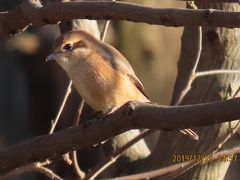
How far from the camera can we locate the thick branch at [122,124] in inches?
105

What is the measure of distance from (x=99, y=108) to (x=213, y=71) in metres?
0.72

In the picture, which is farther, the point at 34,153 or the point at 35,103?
the point at 35,103

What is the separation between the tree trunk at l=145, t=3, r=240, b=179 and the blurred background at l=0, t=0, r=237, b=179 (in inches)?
180

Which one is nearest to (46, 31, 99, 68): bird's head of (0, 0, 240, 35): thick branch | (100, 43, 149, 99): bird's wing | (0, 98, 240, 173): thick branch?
(100, 43, 149, 99): bird's wing

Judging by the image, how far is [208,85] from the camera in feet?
14.8

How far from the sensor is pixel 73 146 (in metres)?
3.11

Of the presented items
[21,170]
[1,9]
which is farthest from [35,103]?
[21,170]

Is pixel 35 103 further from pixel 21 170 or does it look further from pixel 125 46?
pixel 21 170

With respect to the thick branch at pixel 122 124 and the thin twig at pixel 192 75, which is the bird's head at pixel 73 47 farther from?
the thick branch at pixel 122 124

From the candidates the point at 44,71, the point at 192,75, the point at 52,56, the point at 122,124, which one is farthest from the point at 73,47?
the point at 44,71

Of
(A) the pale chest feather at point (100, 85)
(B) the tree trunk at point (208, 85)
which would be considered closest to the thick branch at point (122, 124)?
(A) the pale chest feather at point (100, 85)

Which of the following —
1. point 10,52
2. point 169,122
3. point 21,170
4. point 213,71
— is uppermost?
point 169,122

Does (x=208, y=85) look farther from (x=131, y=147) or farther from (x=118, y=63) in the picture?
(x=131, y=147)

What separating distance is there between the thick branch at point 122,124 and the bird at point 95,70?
41.0 inches
